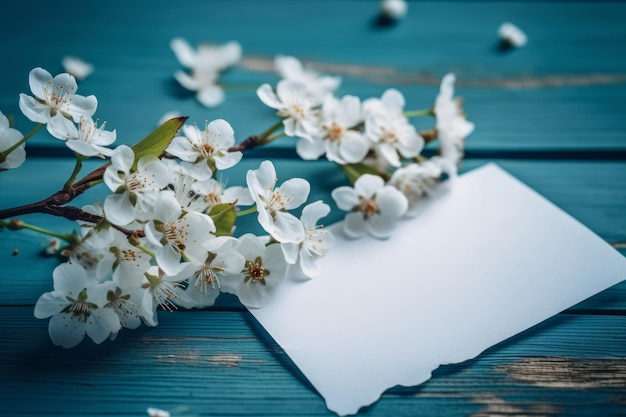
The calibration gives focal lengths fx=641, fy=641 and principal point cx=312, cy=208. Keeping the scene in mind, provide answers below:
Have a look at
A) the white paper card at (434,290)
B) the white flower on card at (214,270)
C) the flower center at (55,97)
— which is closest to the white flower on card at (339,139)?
the white paper card at (434,290)

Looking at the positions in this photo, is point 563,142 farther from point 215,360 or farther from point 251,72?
point 215,360

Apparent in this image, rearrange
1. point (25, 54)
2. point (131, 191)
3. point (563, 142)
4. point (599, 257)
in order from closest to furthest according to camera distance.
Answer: point (131, 191) < point (599, 257) < point (563, 142) < point (25, 54)

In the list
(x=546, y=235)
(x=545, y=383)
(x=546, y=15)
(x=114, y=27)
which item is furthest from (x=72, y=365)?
(x=546, y=15)

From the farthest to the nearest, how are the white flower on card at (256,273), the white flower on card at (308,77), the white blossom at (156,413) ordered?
the white flower on card at (308,77) → the white flower on card at (256,273) → the white blossom at (156,413)

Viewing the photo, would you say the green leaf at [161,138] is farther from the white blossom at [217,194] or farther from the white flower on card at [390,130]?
the white flower on card at [390,130]

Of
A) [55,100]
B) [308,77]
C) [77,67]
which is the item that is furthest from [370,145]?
Answer: [77,67]
